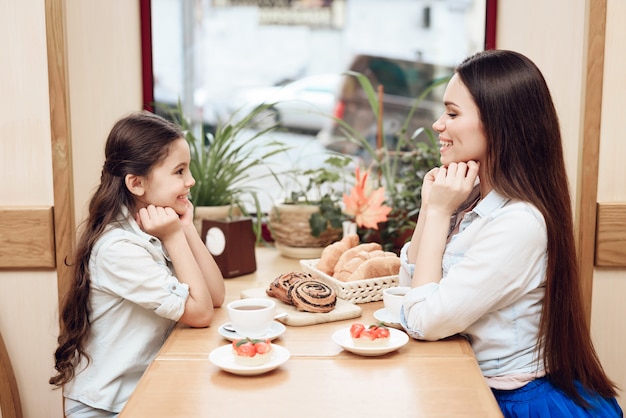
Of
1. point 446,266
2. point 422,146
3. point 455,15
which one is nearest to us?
point 446,266

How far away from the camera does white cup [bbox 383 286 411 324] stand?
1.61 m

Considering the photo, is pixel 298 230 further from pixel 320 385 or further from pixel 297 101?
pixel 320 385

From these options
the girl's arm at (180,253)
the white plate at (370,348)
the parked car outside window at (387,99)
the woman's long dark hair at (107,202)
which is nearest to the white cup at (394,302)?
the white plate at (370,348)

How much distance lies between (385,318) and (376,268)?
0.29 meters

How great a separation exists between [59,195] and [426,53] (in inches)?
65.7

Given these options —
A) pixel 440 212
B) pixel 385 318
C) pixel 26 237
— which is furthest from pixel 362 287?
pixel 26 237

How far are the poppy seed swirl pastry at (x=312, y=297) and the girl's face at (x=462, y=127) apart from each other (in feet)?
1.50

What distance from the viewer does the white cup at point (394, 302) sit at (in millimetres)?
1609

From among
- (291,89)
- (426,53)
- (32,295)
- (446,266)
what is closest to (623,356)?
(446,266)

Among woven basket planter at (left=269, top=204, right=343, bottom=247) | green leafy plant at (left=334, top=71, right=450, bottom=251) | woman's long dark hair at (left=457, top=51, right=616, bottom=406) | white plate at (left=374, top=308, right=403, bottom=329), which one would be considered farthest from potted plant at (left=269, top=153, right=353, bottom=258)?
woman's long dark hair at (left=457, top=51, right=616, bottom=406)

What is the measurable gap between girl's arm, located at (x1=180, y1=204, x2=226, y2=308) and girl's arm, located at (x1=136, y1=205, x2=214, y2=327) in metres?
0.10

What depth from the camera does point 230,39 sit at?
9.68 ft

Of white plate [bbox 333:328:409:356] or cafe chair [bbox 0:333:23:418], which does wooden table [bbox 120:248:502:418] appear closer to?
white plate [bbox 333:328:409:356]

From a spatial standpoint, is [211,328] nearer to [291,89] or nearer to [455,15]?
[291,89]
